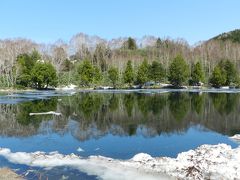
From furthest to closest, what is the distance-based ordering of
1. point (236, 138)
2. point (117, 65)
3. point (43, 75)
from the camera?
point (117, 65)
point (43, 75)
point (236, 138)

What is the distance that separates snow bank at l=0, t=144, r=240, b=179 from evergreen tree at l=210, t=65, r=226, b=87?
251 feet

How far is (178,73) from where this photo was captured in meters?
91.6

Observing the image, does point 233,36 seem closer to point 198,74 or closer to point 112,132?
point 198,74

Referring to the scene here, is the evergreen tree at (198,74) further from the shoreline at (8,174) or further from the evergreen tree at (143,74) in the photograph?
the shoreline at (8,174)

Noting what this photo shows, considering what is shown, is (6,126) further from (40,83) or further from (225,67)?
(225,67)

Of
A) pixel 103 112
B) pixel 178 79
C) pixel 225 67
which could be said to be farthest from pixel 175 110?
pixel 225 67

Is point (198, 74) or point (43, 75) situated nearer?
point (43, 75)

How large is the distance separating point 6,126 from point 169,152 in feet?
52.5

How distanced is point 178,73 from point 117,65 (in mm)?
25716

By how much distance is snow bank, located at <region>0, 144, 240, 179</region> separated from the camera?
14.4m

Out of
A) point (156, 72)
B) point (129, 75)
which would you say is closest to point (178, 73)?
point (156, 72)

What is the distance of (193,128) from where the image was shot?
27.9 metres

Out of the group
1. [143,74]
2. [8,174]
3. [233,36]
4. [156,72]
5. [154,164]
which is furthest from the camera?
[233,36]

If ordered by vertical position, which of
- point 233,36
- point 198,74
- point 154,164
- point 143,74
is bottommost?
point 154,164
